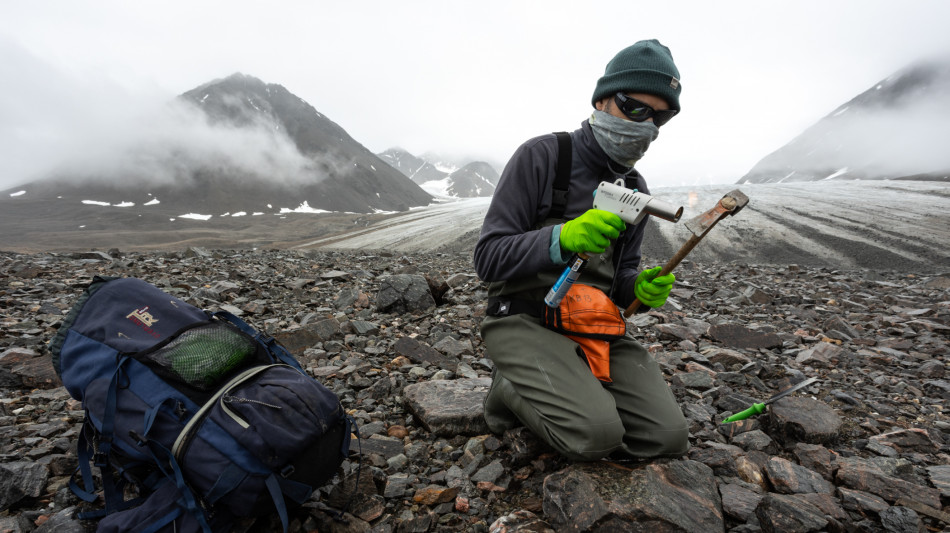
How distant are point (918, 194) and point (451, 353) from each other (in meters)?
37.9

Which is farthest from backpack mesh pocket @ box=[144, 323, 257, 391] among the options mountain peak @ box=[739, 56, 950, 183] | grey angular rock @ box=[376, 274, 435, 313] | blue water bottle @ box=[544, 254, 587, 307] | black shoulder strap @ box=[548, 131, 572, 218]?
mountain peak @ box=[739, 56, 950, 183]

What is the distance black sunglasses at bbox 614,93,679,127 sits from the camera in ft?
9.64

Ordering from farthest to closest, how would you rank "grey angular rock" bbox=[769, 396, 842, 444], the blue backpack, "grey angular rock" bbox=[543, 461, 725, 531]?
"grey angular rock" bbox=[769, 396, 842, 444], "grey angular rock" bbox=[543, 461, 725, 531], the blue backpack

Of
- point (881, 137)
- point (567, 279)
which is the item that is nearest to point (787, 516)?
point (567, 279)

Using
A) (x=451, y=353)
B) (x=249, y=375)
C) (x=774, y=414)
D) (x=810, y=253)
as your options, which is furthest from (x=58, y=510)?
(x=810, y=253)

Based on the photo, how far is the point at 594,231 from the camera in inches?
99.7

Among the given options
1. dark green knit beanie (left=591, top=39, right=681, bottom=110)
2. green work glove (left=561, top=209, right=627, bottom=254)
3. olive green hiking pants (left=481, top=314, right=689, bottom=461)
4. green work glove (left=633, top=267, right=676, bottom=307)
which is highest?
dark green knit beanie (left=591, top=39, right=681, bottom=110)

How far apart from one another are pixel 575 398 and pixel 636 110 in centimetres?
205

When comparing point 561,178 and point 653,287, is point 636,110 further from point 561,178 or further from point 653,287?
point 653,287

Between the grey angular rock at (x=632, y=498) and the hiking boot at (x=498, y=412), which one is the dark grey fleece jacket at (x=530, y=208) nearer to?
the hiking boot at (x=498, y=412)

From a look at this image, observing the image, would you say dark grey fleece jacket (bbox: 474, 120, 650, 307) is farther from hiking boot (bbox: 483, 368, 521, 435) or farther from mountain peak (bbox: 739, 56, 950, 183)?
mountain peak (bbox: 739, 56, 950, 183)

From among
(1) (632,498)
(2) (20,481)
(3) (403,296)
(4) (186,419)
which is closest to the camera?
(4) (186,419)

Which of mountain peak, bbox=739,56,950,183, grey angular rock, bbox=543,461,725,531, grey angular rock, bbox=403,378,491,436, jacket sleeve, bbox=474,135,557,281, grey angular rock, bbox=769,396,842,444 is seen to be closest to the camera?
grey angular rock, bbox=543,461,725,531

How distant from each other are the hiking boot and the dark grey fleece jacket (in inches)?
28.3
